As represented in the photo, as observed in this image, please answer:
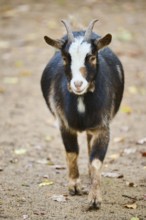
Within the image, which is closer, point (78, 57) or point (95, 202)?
point (78, 57)

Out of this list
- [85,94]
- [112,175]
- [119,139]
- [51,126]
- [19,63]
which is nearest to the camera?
[85,94]

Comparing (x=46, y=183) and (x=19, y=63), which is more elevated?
(x=19, y=63)

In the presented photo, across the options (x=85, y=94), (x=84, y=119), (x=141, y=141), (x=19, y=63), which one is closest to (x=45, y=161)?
(x=141, y=141)

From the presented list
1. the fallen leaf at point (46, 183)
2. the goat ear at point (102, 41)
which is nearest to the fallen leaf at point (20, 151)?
the fallen leaf at point (46, 183)

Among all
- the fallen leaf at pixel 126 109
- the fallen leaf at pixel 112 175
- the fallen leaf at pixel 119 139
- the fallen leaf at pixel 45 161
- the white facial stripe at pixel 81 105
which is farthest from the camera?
the fallen leaf at pixel 126 109

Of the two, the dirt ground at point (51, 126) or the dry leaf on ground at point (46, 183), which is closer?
the dirt ground at point (51, 126)

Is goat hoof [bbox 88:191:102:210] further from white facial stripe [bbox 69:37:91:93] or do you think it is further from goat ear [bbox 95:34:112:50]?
goat ear [bbox 95:34:112:50]

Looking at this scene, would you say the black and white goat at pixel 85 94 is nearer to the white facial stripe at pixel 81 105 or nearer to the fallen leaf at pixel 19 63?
the white facial stripe at pixel 81 105

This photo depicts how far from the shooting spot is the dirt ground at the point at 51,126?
6309mm

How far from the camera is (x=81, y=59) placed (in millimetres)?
6059

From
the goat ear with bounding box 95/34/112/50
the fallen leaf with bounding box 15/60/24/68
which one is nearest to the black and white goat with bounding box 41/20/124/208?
the goat ear with bounding box 95/34/112/50

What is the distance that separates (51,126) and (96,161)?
11.6 feet

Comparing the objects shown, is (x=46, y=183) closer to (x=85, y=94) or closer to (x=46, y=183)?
(x=46, y=183)

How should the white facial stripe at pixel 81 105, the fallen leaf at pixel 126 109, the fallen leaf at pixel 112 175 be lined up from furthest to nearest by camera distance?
the fallen leaf at pixel 126 109, the fallen leaf at pixel 112 175, the white facial stripe at pixel 81 105
